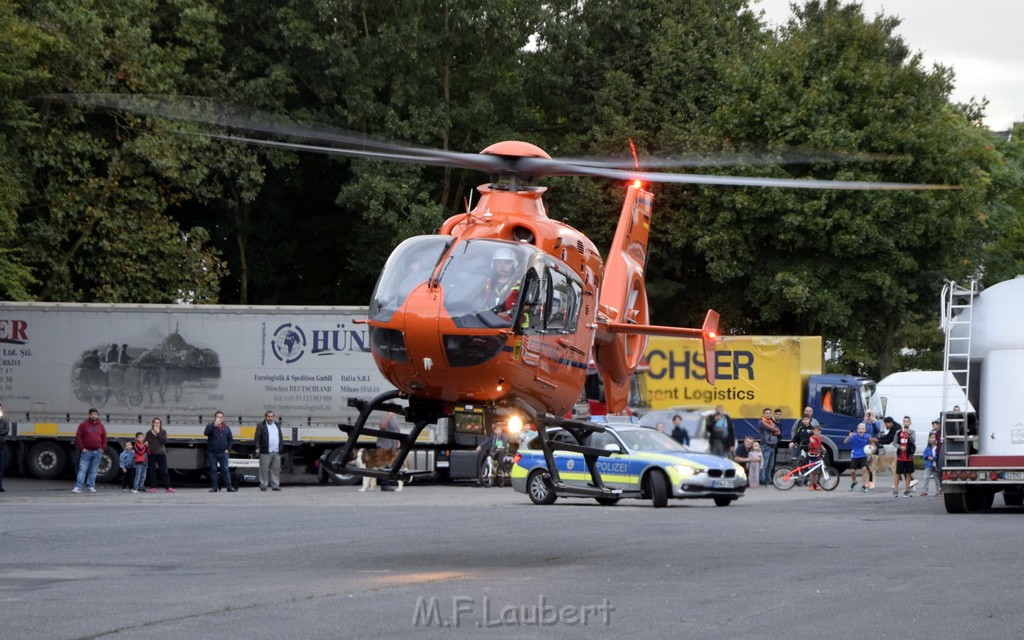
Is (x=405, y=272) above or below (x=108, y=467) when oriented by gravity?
above

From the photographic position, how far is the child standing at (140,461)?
30422 mm

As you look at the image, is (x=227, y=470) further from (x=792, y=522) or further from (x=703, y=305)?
(x=703, y=305)

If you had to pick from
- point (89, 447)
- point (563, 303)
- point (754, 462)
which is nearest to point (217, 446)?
point (89, 447)

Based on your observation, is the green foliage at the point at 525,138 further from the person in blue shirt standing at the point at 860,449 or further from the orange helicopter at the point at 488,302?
the orange helicopter at the point at 488,302

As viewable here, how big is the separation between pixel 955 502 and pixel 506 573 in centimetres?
1167

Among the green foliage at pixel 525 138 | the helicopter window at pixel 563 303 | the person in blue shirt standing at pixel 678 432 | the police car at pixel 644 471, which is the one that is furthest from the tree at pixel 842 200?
the helicopter window at pixel 563 303

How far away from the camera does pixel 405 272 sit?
13305 millimetres

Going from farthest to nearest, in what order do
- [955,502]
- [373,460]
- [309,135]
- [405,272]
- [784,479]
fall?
[784,479]
[373,460]
[955,502]
[405,272]
[309,135]

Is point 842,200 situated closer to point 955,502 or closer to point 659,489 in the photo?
point 659,489

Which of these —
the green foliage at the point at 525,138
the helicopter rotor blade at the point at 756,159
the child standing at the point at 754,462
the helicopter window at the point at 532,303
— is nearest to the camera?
the helicopter rotor blade at the point at 756,159

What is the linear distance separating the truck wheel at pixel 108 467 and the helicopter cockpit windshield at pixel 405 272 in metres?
21.0

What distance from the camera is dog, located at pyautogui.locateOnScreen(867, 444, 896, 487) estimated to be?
3219cm

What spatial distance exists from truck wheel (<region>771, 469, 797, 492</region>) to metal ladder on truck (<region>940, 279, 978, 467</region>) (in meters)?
10.8

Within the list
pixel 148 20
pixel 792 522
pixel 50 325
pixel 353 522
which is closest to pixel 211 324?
pixel 50 325
